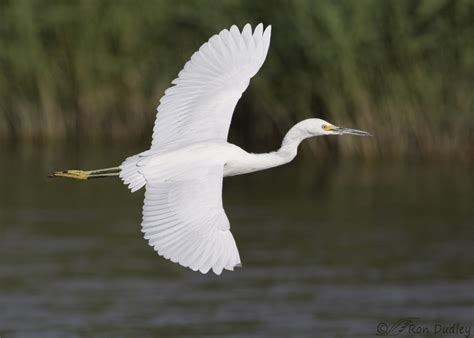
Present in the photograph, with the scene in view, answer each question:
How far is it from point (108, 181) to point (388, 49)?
4.49m

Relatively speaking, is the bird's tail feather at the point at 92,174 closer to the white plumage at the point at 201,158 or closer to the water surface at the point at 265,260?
the white plumage at the point at 201,158

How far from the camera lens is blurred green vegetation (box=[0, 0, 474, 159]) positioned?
15.5m

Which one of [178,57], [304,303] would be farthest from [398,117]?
[304,303]

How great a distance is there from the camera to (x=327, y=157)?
1767 centimetres

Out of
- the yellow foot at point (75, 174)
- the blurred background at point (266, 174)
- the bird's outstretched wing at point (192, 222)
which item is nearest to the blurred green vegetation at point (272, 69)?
the blurred background at point (266, 174)

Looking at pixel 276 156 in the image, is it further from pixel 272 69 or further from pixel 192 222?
pixel 272 69

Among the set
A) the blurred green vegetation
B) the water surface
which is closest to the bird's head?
the water surface

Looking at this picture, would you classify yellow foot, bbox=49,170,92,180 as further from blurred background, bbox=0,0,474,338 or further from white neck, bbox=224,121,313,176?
blurred background, bbox=0,0,474,338

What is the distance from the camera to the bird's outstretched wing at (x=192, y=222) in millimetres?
6273

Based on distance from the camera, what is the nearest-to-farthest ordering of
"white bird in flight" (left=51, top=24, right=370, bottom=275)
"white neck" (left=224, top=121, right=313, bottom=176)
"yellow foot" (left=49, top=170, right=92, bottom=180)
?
"white bird in flight" (left=51, top=24, right=370, bottom=275) < "white neck" (left=224, top=121, right=313, bottom=176) < "yellow foot" (left=49, top=170, right=92, bottom=180)

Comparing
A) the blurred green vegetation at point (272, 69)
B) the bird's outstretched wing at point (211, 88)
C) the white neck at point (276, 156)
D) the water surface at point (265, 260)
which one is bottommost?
the water surface at point (265, 260)

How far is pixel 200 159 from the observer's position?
23.3 ft

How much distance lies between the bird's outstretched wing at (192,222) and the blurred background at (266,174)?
357 cm

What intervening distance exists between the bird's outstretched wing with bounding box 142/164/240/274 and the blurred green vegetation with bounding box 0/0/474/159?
8.78m
